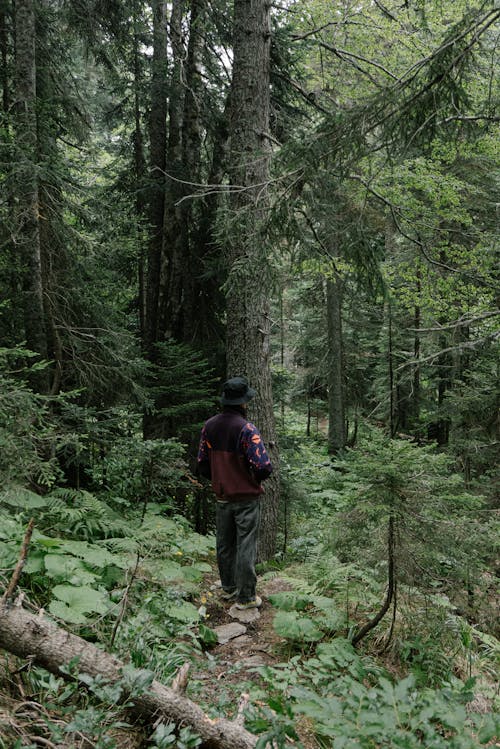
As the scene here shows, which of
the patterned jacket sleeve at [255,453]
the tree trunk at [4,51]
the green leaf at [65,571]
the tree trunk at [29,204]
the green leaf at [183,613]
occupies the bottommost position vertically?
the green leaf at [183,613]

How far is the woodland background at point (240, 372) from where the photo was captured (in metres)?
3.25

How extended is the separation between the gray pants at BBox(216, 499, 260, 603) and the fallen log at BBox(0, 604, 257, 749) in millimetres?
2466

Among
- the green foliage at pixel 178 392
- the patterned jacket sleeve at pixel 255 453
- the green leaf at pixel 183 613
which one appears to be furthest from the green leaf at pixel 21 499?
the green foliage at pixel 178 392

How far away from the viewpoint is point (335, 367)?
17.0m

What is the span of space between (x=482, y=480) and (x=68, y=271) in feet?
27.0

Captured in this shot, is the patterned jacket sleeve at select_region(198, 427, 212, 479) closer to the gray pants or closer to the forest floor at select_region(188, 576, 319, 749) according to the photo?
the gray pants

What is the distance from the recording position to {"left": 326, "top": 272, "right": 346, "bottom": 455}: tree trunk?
16.8 metres

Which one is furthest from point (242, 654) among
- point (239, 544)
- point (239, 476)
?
point (239, 476)

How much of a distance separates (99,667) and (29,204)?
5867mm

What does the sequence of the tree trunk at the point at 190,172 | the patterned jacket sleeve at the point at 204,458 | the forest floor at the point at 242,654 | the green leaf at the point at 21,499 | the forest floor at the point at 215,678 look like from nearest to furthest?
the forest floor at the point at 215,678
the forest floor at the point at 242,654
the green leaf at the point at 21,499
the patterned jacket sleeve at the point at 204,458
the tree trunk at the point at 190,172

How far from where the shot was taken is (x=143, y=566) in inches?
177

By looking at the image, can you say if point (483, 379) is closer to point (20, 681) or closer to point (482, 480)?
point (482, 480)

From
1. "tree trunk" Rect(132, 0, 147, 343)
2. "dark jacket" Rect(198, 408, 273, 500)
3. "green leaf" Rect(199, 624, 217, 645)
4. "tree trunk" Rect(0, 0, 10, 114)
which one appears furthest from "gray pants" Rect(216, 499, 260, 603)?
"tree trunk" Rect(0, 0, 10, 114)

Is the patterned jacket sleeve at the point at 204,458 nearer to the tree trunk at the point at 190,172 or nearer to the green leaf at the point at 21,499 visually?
the green leaf at the point at 21,499
